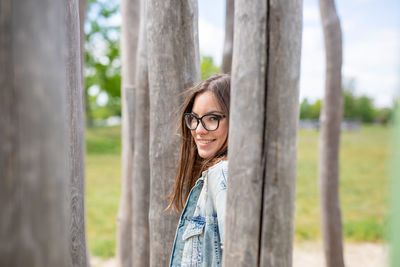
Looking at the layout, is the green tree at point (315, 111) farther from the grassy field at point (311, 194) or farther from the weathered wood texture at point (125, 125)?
the weathered wood texture at point (125, 125)

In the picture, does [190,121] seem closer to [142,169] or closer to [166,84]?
[166,84]

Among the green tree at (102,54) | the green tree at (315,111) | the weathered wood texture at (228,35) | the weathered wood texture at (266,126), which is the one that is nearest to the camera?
the weathered wood texture at (266,126)

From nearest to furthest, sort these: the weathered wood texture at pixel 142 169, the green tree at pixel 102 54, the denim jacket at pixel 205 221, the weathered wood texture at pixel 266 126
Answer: the weathered wood texture at pixel 266 126, the denim jacket at pixel 205 221, the weathered wood texture at pixel 142 169, the green tree at pixel 102 54

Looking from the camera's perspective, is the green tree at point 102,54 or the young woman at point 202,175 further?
the green tree at point 102,54

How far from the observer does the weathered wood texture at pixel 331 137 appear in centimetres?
361

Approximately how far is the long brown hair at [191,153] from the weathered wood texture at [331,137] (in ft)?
7.27

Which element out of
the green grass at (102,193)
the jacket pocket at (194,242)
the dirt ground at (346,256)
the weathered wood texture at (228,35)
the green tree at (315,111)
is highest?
the weathered wood texture at (228,35)

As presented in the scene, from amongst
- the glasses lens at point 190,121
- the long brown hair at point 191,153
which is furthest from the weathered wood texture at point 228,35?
the glasses lens at point 190,121

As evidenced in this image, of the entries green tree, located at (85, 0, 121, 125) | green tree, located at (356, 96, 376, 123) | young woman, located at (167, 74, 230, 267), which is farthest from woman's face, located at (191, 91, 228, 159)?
green tree, located at (356, 96, 376, 123)

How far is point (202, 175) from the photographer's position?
1700 millimetres

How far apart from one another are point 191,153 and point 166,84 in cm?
40

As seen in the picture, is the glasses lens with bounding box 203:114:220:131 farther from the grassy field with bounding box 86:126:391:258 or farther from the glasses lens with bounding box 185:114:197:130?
the grassy field with bounding box 86:126:391:258

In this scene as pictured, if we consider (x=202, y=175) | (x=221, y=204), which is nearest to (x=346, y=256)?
(x=202, y=175)

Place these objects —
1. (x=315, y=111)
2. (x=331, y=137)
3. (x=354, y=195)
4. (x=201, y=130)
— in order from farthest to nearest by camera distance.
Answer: (x=315, y=111)
(x=354, y=195)
(x=331, y=137)
(x=201, y=130)
